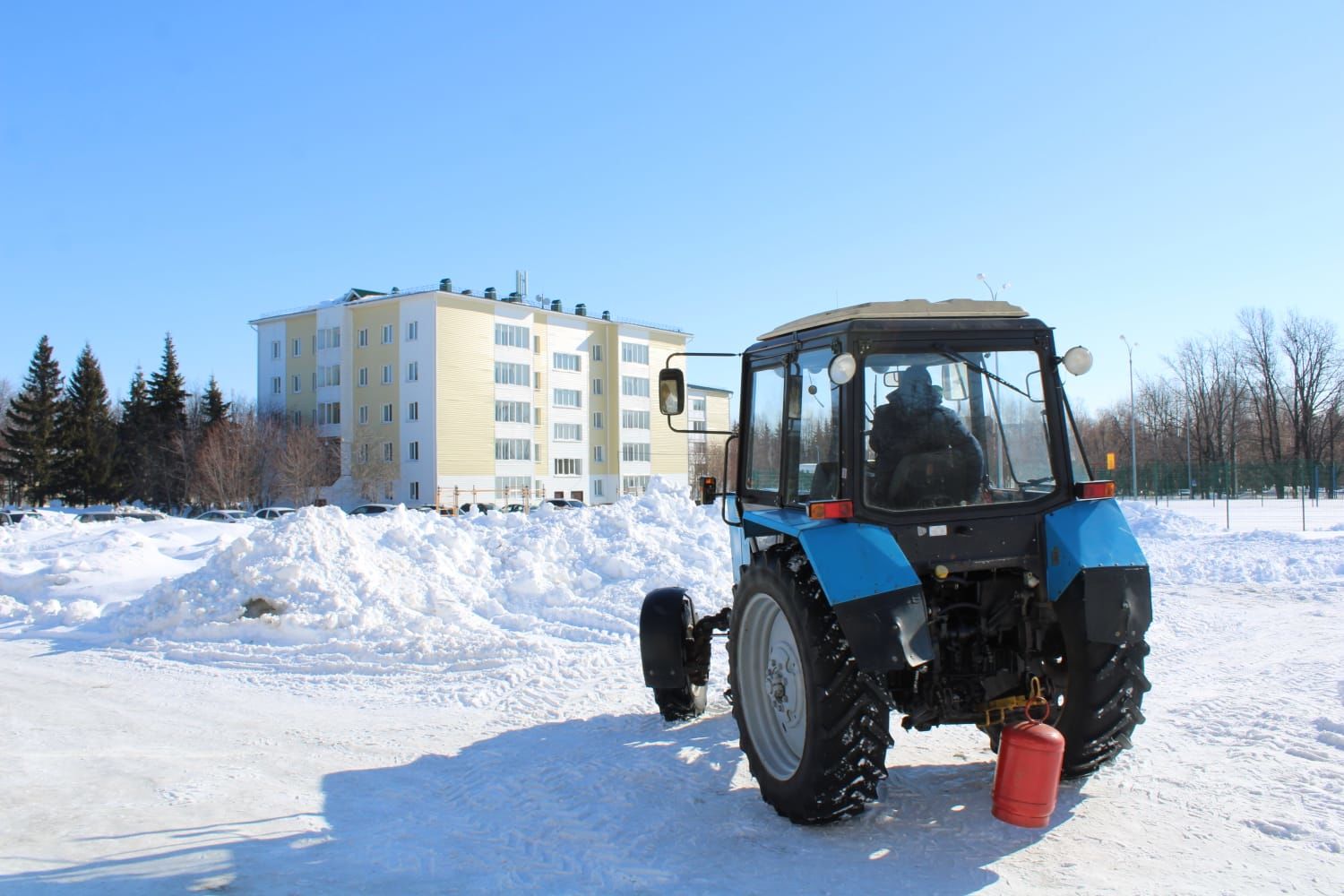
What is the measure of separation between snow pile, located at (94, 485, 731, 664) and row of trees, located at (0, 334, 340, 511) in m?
43.1

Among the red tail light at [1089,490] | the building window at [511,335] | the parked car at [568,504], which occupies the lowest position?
the parked car at [568,504]

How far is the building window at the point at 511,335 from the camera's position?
5994 centimetres

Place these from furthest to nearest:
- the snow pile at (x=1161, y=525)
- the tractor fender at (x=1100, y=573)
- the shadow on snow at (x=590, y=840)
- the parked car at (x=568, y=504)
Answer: the snow pile at (x=1161, y=525) < the parked car at (x=568, y=504) < the tractor fender at (x=1100, y=573) < the shadow on snow at (x=590, y=840)

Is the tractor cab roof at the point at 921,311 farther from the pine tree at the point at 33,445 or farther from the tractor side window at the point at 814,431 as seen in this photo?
the pine tree at the point at 33,445

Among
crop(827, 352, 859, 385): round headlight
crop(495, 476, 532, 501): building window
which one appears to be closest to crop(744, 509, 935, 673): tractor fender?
crop(827, 352, 859, 385): round headlight

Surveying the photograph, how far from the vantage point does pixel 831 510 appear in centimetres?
483

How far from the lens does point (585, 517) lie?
15938mm

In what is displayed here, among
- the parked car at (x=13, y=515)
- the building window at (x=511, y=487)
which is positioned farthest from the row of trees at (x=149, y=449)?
the parked car at (x=13, y=515)

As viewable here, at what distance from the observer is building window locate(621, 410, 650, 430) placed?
225 ft

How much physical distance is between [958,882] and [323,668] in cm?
758

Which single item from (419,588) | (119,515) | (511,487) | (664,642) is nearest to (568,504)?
(119,515)

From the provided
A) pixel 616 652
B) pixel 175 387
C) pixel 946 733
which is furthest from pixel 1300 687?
pixel 175 387

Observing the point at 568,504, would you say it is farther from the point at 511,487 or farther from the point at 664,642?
the point at 664,642

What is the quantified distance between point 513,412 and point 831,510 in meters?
57.2
